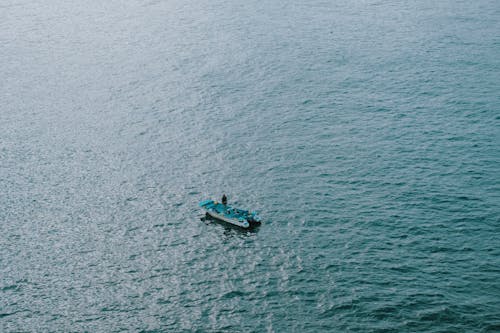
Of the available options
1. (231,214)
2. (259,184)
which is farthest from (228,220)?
(259,184)

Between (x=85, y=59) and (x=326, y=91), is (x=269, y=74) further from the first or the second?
(x=85, y=59)

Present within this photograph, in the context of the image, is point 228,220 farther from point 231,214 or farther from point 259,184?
point 259,184

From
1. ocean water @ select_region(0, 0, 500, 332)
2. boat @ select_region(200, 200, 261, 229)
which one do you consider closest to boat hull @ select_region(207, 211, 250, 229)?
boat @ select_region(200, 200, 261, 229)

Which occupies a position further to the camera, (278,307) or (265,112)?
(265,112)

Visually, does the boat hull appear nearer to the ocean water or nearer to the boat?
the boat

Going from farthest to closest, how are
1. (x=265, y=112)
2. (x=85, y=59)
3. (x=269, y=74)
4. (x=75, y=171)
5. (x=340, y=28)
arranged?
1. (x=340, y=28)
2. (x=85, y=59)
3. (x=269, y=74)
4. (x=265, y=112)
5. (x=75, y=171)

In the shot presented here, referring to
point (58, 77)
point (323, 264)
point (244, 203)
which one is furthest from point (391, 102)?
point (58, 77)
